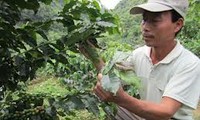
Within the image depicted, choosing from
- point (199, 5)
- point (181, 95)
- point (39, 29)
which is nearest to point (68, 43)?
point (39, 29)

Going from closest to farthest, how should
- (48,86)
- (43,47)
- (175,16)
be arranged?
(43,47), (175,16), (48,86)

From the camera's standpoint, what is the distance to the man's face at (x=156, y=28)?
2.16m

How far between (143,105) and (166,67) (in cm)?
55

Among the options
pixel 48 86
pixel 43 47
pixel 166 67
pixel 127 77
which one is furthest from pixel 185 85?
pixel 48 86

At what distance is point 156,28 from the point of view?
2.17m

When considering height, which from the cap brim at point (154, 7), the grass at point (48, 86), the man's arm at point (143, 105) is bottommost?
the grass at point (48, 86)

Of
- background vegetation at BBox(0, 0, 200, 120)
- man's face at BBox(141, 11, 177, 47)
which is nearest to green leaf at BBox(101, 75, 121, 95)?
background vegetation at BBox(0, 0, 200, 120)

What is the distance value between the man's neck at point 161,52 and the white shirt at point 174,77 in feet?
0.09

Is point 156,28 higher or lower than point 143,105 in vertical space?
higher

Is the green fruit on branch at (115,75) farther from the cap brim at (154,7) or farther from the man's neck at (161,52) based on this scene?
the man's neck at (161,52)

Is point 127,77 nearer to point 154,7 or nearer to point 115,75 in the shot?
point 115,75

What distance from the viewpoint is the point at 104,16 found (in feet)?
4.74

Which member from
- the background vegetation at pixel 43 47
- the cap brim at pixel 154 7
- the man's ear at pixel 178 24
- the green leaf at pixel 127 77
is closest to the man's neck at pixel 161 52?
the man's ear at pixel 178 24

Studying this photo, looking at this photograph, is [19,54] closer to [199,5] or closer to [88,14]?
[88,14]
